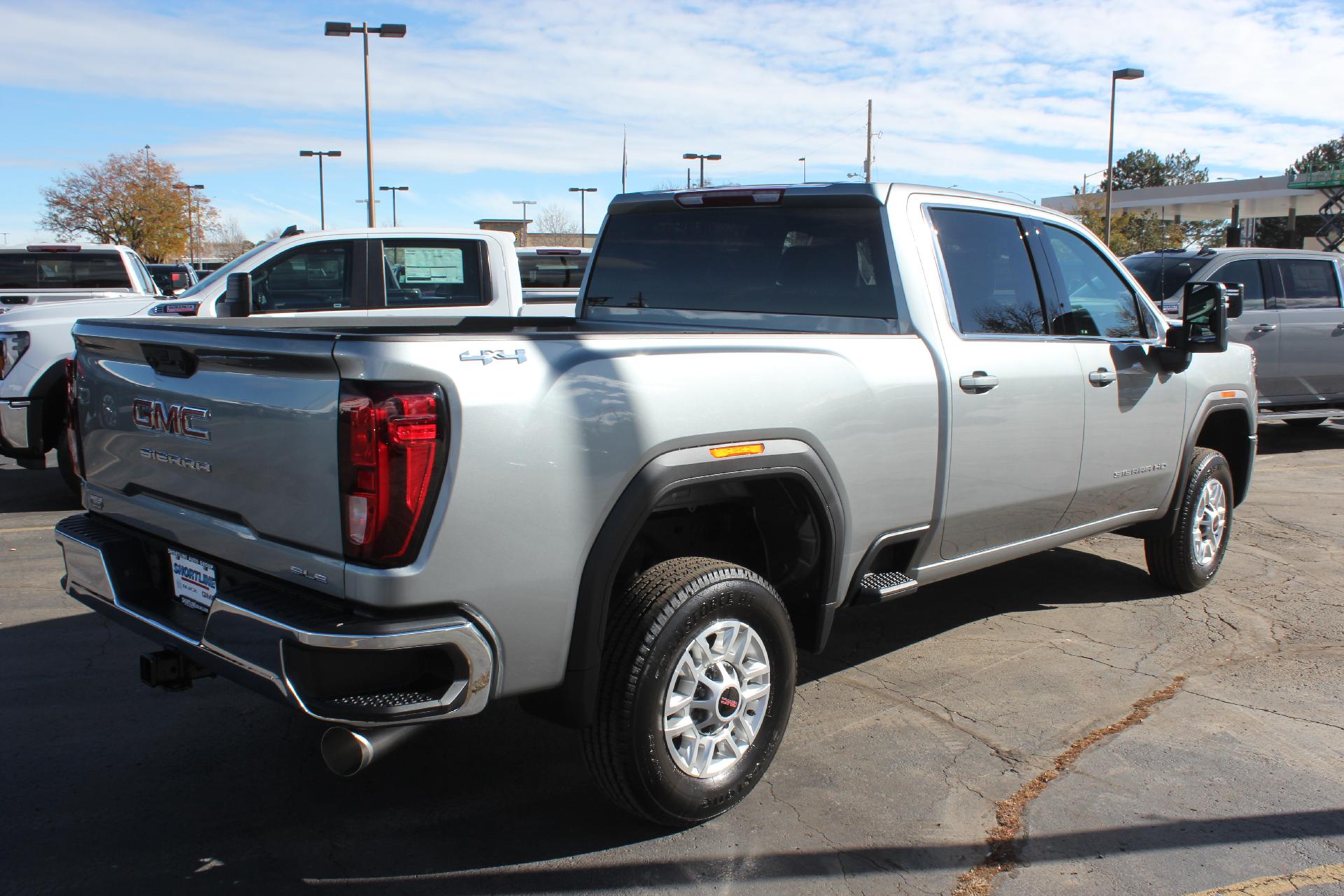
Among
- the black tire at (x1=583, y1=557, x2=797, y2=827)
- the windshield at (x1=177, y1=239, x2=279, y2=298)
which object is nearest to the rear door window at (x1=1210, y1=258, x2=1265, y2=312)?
the windshield at (x1=177, y1=239, x2=279, y2=298)

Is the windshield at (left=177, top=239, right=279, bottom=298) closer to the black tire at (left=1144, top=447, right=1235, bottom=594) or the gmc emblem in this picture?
the gmc emblem

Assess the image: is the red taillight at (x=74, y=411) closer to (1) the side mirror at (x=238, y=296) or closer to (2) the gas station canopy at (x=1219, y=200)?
(1) the side mirror at (x=238, y=296)

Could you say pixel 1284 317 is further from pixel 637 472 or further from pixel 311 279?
pixel 637 472

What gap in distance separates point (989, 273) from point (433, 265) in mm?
5529

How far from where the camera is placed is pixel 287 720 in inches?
159

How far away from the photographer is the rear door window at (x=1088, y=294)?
15.8 feet

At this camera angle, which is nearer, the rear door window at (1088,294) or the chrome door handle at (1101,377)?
the chrome door handle at (1101,377)

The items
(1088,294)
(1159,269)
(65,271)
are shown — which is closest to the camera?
(1088,294)

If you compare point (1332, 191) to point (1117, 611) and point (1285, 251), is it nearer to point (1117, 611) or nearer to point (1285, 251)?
point (1285, 251)

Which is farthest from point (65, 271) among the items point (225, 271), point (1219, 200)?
point (1219, 200)

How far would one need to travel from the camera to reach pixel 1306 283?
1150 centimetres

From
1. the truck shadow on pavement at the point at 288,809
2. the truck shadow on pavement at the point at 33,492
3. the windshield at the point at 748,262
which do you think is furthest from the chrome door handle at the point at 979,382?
the truck shadow on pavement at the point at 33,492

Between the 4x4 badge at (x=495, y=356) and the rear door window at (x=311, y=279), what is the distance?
6194mm

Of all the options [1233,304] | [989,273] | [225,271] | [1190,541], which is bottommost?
[1190,541]
